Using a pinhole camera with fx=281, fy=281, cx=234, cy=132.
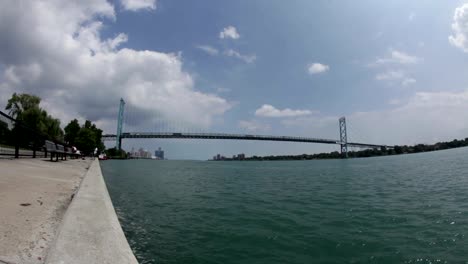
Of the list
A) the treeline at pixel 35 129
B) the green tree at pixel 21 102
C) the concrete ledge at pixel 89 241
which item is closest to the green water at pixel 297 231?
the concrete ledge at pixel 89 241

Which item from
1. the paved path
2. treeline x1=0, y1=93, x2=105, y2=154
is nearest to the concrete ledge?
the paved path

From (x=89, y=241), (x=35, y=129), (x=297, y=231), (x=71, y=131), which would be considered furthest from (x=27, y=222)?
(x=71, y=131)

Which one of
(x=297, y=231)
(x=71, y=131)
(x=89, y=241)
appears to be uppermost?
(x=71, y=131)

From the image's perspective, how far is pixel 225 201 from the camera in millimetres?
9273

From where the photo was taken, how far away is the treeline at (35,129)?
42.3ft

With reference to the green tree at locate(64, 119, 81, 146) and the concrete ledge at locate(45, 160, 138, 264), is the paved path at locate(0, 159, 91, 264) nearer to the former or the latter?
the concrete ledge at locate(45, 160, 138, 264)

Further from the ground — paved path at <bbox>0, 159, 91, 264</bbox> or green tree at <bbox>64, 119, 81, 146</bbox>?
green tree at <bbox>64, 119, 81, 146</bbox>

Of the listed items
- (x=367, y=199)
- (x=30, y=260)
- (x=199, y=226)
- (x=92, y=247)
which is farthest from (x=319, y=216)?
(x=30, y=260)

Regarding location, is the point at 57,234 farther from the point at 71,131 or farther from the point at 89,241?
the point at 71,131

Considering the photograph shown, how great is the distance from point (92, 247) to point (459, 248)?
5269mm

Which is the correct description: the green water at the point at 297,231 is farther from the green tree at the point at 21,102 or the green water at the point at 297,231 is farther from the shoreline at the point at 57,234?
the green tree at the point at 21,102

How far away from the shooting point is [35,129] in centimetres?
3156

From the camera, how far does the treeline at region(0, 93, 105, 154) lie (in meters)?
12.9

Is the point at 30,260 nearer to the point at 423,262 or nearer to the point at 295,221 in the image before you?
the point at 423,262
